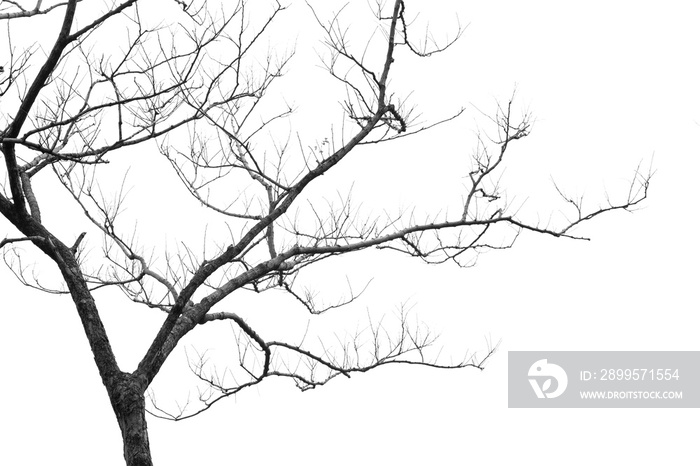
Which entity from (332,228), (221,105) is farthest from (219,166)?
(332,228)

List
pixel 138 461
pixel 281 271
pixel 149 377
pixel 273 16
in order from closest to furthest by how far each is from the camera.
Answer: pixel 138 461
pixel 149 377
pixel 273 16
pixel 281 271

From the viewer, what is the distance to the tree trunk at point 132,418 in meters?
4.72

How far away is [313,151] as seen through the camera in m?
5.48

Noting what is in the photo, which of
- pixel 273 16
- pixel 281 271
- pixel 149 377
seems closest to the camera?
pixel 149 377

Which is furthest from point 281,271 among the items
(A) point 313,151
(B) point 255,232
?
(A) point 313,151

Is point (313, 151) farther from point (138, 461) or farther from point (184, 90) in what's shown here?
point (138, 461)

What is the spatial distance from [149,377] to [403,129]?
98.2 inches

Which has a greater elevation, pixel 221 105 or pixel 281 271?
pixel 221 105

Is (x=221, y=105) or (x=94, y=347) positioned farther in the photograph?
(x=221, y=105)

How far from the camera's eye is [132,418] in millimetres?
4762

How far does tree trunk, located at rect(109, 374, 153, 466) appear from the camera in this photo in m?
4.72

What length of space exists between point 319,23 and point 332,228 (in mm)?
1472

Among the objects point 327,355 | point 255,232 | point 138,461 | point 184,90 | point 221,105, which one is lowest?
point 138,461

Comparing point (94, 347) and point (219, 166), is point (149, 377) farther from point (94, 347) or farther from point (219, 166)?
point (219, 166)
